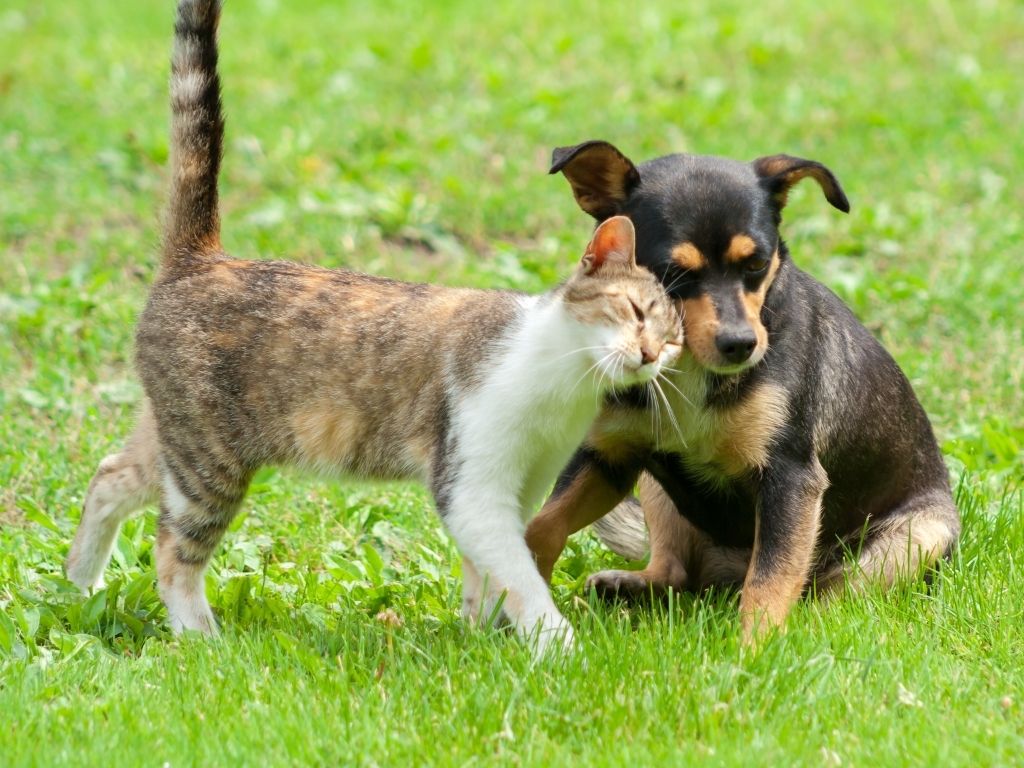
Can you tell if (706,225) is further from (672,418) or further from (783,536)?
(783,536)

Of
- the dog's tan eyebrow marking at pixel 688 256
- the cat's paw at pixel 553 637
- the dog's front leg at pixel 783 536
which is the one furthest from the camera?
the dog's front leg at pixel 783 536

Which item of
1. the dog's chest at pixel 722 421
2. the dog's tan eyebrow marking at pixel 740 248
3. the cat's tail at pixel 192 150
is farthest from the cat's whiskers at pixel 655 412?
the cat's tail at pixel 192 150

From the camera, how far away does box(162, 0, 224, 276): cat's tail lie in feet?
16.2

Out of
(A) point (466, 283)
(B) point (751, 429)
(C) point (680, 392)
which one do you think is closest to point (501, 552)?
(C) point (680, 392)

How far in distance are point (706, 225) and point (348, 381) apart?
1.24 m

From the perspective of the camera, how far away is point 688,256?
443 centimetres

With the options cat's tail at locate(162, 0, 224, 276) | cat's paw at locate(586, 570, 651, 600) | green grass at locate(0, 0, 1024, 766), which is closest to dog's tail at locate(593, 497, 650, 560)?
green grass at locate(0, 0, 1024, 766)

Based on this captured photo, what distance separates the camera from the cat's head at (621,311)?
4168 millimetres

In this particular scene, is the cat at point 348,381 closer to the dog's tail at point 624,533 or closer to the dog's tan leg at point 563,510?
the dog's tan leg at point 563,510

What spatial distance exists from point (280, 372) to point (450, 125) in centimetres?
577

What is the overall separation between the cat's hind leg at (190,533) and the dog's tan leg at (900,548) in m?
2.05

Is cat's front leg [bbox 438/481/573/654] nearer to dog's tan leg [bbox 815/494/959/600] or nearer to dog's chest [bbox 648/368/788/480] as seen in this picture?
dog's chest [bbox 648/368/788/480]

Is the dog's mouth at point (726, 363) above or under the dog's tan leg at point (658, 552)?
above

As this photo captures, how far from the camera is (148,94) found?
35.3ft
